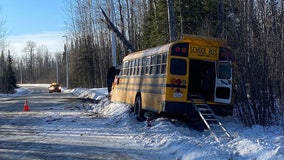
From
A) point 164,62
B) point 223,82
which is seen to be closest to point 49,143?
point 164,62

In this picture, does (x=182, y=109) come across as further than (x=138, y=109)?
No

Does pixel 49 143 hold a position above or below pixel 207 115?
below

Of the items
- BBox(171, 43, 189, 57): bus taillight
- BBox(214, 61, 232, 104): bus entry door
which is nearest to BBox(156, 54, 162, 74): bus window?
BBox(171, 43, 189, 57): bus taillight

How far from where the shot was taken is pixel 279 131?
34.9 ft

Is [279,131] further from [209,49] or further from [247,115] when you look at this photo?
[209,49]

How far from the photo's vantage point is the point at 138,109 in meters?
16.4

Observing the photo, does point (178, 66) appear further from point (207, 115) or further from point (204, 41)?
→ point (207, 115)

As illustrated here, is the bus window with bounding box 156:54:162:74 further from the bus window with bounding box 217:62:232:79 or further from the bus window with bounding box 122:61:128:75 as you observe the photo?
the bus window with bounding box 122:61:128:75

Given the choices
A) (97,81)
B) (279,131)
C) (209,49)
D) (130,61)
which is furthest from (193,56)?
(97,81)

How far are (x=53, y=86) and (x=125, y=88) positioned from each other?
4364 centimetres

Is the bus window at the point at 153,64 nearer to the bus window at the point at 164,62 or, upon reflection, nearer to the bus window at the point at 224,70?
the bus window at the point at 164,62

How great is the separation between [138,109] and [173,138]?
5.57 m

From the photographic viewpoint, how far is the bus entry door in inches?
523

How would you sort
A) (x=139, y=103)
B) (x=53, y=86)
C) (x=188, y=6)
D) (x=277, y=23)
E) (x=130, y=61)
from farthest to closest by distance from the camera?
1. (x=53, y=86)
2. (x=188, y=6)
3. (x=130, y=61)
4. (x=139, y=103)
5. (x=277, y=23)
